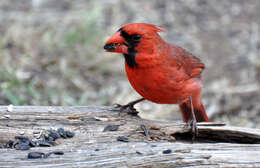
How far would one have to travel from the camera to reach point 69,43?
5.58 metres

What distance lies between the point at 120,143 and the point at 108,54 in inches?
115

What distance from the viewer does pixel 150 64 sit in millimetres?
3180

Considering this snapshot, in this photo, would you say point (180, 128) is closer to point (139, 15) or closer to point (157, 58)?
point (157, 58)

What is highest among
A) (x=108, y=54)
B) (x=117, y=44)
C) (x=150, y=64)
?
(x=108, y=54)

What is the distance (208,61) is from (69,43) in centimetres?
205

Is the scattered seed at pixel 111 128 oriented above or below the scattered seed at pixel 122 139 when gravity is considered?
above

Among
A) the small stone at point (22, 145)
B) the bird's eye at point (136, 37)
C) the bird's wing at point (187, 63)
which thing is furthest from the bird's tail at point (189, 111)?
the small stone at point (22, 145)

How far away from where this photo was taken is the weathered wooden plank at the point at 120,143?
8.57 ft

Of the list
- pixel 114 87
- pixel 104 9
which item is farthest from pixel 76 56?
pixel 104 9

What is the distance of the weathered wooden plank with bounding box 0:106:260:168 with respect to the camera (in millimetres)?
2611

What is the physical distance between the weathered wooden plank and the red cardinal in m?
0.27

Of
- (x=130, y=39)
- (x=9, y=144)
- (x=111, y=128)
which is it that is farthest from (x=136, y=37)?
(x=9, y=144)

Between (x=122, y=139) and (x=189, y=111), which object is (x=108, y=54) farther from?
(x=122, y=139)

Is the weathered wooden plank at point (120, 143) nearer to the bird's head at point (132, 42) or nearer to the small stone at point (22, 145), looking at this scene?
the small stone at point (22, 145)
